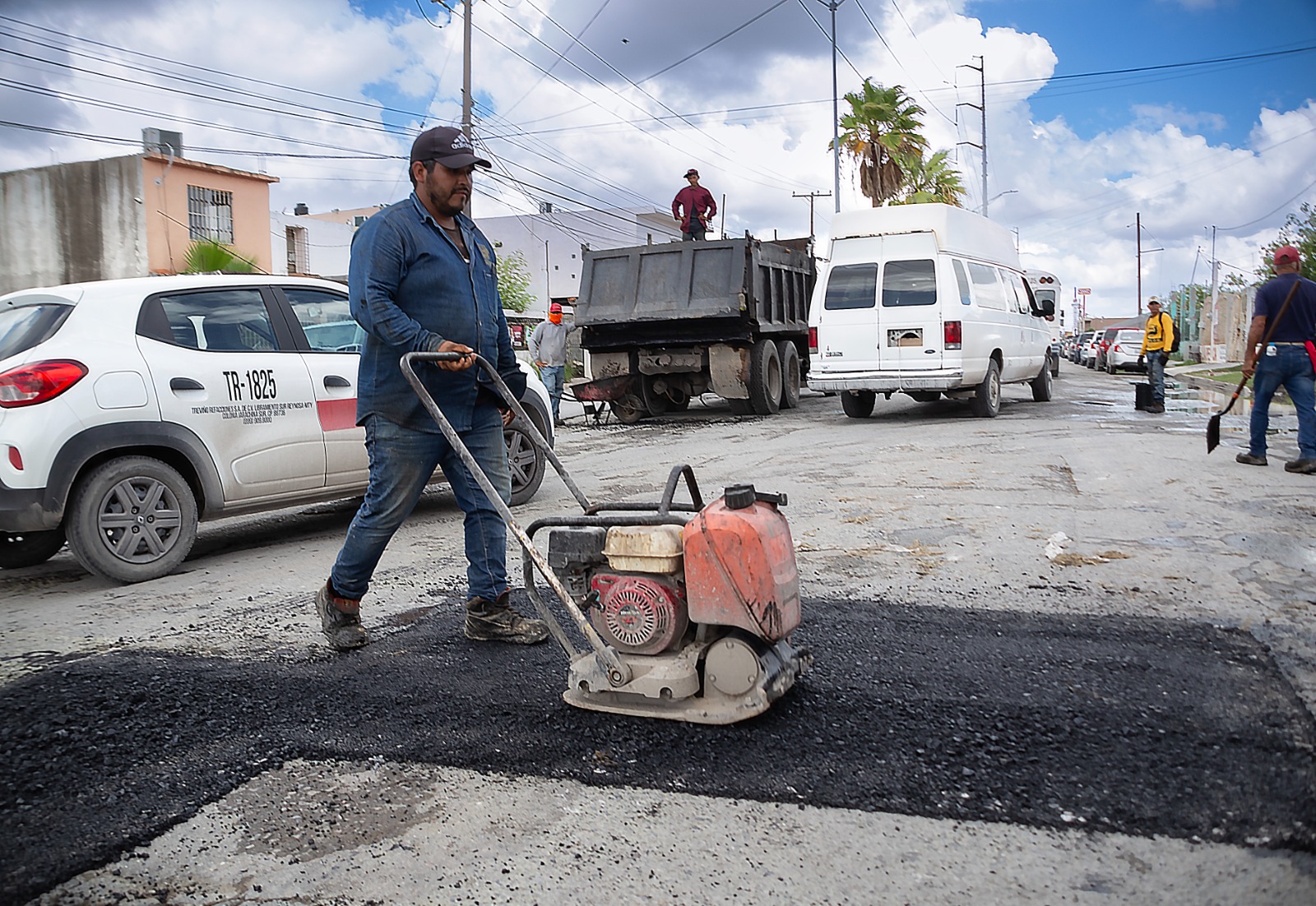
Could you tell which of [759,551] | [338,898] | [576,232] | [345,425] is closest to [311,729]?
[338,898]

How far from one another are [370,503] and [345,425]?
2.69 meters

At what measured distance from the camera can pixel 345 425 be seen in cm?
660

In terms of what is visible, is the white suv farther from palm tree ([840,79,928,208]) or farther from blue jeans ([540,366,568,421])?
palm tree ([840,79,928,208])

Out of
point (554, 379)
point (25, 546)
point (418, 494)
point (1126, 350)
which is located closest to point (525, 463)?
point (25, 546)

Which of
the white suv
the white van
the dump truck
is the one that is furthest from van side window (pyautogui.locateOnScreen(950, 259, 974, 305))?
the white suv

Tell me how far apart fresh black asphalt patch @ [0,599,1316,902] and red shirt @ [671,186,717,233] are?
13032 millimetres

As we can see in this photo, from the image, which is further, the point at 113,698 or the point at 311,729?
the point at 113,698

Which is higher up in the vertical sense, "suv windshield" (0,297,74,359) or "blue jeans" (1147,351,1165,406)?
"suv windshield" (0,297,74,359)

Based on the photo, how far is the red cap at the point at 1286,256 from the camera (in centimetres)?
865

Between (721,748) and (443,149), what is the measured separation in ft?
8.28

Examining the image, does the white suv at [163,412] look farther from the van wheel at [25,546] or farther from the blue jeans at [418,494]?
the blue jeans at [418,494]

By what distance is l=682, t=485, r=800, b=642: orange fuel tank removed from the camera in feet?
10.2

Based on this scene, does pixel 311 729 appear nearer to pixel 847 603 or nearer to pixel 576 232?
pixel 847 603

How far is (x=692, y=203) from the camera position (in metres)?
16.4
